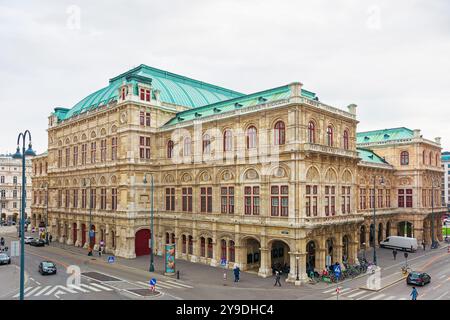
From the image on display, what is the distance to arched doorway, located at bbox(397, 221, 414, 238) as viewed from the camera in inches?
2776

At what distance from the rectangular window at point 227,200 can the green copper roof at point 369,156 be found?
98.9 ft

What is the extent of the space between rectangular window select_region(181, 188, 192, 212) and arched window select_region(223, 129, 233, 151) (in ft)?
27.7

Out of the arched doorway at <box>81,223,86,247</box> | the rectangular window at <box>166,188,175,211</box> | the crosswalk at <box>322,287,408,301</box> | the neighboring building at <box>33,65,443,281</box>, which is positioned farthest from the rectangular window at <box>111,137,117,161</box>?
the crosswalk at <box>322,287,408,301</box>

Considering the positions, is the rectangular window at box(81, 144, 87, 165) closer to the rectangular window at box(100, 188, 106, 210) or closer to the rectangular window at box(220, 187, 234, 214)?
the rectangular window at box(100, 188, 106, 210)

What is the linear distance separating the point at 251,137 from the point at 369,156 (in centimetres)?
3249

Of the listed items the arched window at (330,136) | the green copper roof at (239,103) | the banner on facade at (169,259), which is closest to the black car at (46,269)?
the banner on facade at (169,259)

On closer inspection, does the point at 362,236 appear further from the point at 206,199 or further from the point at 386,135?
the point at 206,199

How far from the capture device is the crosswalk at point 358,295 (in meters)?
33.4

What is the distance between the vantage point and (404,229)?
7256 centimetres

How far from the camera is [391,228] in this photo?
69.2m
